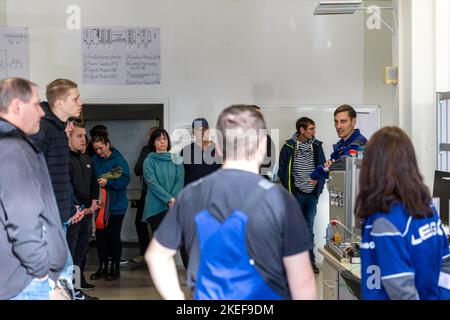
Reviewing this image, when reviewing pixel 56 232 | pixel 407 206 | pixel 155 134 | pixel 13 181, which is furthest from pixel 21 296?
pixel 155 134

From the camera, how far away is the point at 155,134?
18.2ft

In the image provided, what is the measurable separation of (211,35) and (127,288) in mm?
2880

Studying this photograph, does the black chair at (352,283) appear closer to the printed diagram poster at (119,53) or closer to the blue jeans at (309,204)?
the blue jeans at (309,204)

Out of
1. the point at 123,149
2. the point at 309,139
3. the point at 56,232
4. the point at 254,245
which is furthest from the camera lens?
the point at 123,149

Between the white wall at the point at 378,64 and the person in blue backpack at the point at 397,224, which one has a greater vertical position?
the white wall at the point at 378,64

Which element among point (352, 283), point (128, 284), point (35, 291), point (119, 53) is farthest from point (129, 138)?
point (35, 291)

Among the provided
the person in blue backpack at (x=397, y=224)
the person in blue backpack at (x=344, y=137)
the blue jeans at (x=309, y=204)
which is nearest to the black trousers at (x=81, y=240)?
the person in blue backpack at (x=344, y=137)

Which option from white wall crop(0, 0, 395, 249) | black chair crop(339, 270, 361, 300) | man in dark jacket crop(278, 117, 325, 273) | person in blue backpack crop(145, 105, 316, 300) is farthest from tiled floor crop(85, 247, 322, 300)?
person in blue backpack crop(145, 105, 316, 300)

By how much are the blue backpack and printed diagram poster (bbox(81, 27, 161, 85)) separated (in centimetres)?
492

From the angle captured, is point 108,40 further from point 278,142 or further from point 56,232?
point 56,232

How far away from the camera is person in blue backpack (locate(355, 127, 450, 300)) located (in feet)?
6.73

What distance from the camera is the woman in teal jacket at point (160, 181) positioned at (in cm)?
527

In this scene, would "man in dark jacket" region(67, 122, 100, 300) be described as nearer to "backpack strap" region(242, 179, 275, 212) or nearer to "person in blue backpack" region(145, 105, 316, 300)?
Answer: "person in blue backpack" region(145, 105, 316, 300)

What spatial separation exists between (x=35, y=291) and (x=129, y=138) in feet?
14.7
